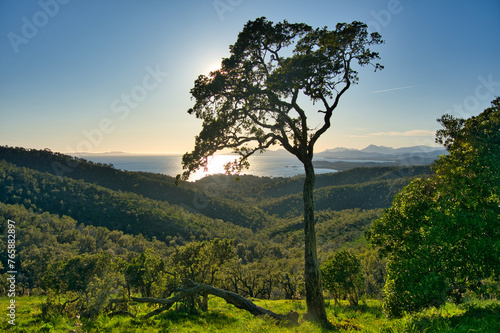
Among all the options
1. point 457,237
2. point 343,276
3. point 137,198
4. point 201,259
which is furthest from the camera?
point 137,198

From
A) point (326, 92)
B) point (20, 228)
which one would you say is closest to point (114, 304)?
point (326, 92)

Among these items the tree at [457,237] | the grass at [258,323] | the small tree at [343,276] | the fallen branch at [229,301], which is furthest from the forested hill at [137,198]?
the tree at [457,237]

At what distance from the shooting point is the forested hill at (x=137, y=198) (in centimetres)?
11544

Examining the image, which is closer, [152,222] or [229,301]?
[229,301]

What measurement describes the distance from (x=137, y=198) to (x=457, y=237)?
155 m

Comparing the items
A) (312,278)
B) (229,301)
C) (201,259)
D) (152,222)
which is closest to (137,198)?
(152,222)

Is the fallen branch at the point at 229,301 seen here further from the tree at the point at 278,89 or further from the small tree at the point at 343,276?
the small tree at the point at 343,276

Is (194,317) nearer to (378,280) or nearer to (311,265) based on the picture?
(311,265)

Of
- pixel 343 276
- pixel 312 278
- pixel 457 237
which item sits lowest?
pixel 343 276

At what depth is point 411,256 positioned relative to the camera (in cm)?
819

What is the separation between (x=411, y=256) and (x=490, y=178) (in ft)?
11.6

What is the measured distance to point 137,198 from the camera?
14100cm

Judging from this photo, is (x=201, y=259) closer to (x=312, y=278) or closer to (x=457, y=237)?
Result: (x=312, y=278)

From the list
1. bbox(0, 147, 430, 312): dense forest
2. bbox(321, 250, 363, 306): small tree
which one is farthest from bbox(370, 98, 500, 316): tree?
bbox(321, 250, 363, 306): small tree
